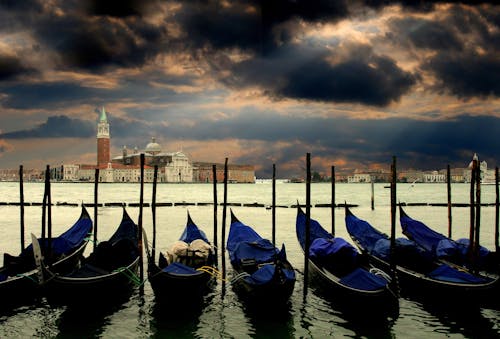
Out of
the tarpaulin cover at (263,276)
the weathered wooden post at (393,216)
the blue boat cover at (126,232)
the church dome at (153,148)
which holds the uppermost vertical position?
the church dome at (153,148)

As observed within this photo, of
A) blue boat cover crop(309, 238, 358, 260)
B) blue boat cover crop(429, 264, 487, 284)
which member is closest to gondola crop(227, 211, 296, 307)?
blue boat cover crop(309, 238, 358, 260)

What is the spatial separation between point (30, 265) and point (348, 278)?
17.7 ft

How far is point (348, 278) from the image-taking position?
7.17m

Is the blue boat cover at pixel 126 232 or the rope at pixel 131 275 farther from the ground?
the blue boat cover at pixel 126 232

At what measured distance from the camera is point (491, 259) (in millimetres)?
9094

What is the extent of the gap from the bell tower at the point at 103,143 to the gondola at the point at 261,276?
120290 millimetres

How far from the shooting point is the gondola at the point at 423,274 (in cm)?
698

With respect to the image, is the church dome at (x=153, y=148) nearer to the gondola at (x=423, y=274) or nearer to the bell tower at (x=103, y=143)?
the bell tower at (x=103, y=143)

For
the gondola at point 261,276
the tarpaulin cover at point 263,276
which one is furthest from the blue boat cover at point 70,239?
the tarpaulin cover at point 263,276

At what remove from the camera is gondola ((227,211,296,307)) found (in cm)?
712

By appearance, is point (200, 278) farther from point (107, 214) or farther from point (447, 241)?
point (107, 214)

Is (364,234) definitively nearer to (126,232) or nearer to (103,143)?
(126,232)

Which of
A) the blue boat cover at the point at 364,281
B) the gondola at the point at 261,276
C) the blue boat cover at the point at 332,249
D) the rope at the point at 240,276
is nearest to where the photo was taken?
the blue boat cover at the point at 364,281

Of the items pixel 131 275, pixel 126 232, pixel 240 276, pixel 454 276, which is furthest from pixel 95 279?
pixel 454 276
